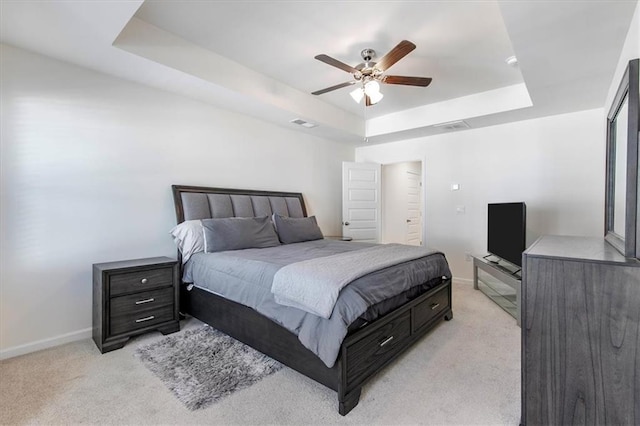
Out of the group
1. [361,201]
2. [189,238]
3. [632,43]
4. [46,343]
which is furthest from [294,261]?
[361,201]

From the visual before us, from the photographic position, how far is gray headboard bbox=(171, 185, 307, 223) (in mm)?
3381

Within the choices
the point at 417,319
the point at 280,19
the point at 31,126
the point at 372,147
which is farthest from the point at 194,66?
the point at 372,147

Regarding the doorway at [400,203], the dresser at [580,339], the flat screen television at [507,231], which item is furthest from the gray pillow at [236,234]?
the doorway at [400,203]

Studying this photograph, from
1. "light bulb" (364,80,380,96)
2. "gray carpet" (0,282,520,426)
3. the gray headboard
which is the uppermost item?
"light bulb" (364,80,380,96)

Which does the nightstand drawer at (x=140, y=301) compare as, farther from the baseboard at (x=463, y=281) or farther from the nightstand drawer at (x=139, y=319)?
the baseboard at (x=463, y=281)

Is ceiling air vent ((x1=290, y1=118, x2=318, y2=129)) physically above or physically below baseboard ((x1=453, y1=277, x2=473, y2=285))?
above

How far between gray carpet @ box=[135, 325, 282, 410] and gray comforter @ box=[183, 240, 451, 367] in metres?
0.43

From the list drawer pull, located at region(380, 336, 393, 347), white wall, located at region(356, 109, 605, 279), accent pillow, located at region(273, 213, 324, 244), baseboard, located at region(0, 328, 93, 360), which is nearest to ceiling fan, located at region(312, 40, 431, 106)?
accent pillow, located at region(273, 213, 324, 244)

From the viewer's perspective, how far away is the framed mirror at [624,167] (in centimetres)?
145

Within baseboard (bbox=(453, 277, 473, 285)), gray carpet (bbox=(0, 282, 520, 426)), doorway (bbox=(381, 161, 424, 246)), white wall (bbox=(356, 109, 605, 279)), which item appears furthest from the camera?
doorway (bbox=(381, 161, 424, 246))

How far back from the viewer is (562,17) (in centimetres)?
196

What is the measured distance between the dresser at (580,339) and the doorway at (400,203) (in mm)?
4950

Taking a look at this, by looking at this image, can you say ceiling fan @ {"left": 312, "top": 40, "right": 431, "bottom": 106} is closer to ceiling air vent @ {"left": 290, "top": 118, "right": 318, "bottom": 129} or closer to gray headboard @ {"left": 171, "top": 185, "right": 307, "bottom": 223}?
ceiling air vent @ {"left": 290, "top": 118, "right": 318, "bottom": 129}

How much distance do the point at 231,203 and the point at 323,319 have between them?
2.46m
